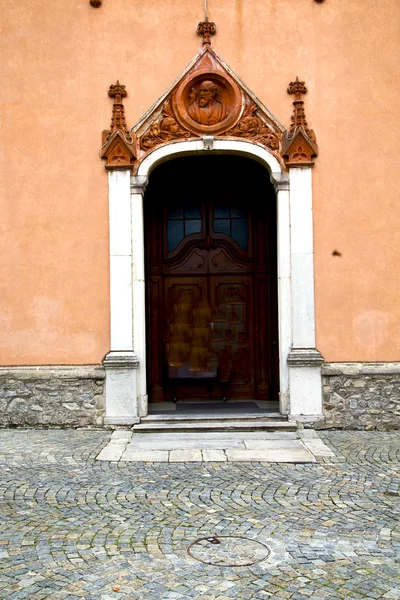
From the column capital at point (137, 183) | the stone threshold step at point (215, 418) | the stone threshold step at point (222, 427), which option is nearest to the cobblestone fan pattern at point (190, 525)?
the stone threshold step at point (222, 427)

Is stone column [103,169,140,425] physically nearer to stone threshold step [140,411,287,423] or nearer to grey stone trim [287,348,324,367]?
stone threshold step [140,411,287,423]

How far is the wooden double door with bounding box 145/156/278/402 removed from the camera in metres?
9.53

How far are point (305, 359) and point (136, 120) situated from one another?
157 inches

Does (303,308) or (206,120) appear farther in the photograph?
(206,120)

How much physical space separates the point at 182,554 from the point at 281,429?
4043 millimetres

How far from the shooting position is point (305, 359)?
7.93 metres

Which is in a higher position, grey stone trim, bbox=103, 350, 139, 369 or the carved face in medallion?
the carved face in medallion

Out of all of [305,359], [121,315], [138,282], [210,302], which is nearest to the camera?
[305,359]

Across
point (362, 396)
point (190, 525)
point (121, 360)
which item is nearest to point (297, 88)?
point (362, 396)

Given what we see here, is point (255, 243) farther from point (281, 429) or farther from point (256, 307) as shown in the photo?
point (281, 429)

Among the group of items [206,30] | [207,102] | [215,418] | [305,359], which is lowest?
[215,418]

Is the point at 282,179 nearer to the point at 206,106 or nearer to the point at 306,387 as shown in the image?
the point at 206,106

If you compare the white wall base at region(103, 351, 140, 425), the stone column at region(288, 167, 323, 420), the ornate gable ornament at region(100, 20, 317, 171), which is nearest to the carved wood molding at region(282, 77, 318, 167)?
the ornate gable ornament at region(100, 20, 317, 171)

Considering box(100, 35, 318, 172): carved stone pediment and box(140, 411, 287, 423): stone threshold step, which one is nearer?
box(140, 411, 287, 423): stone threshold step
